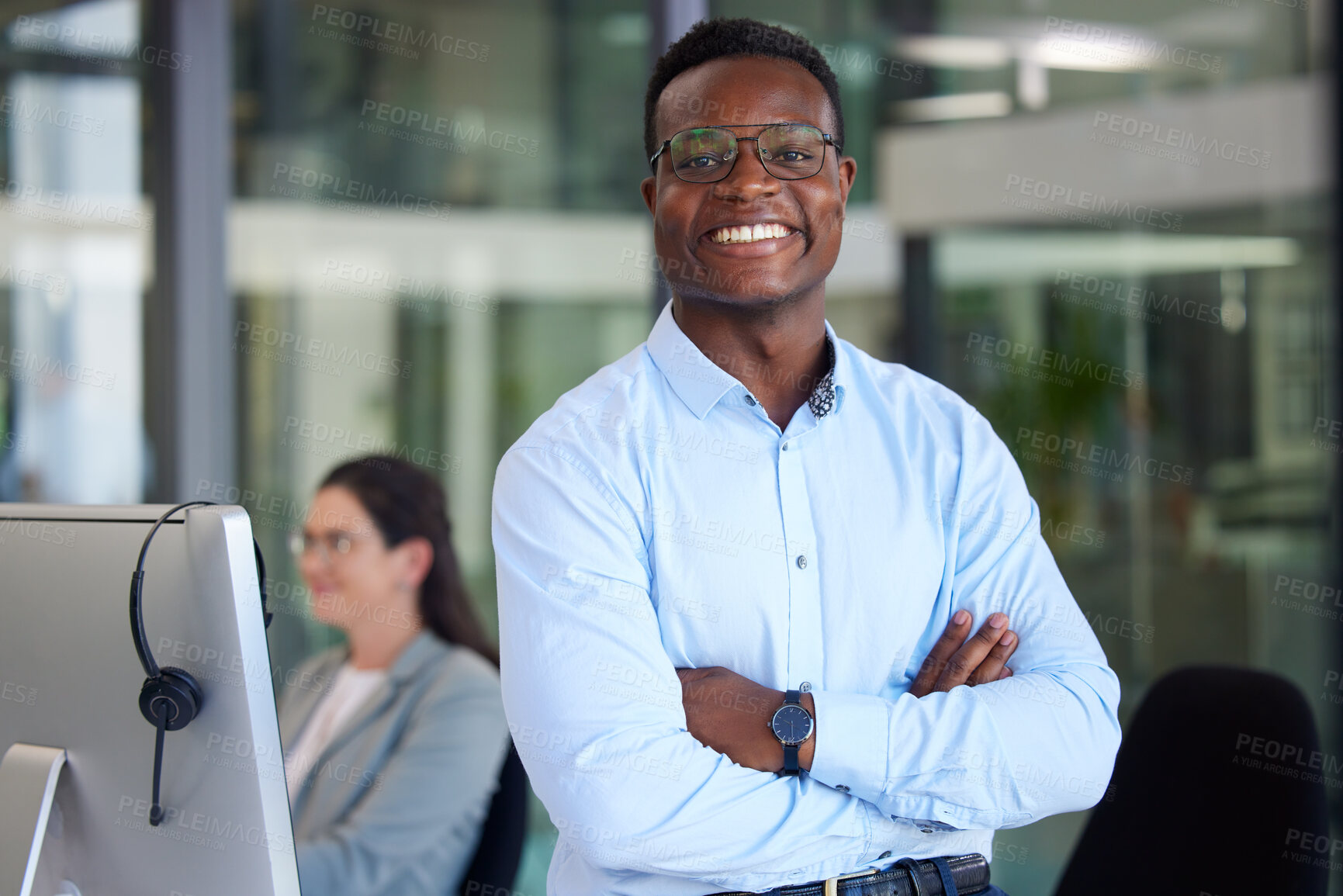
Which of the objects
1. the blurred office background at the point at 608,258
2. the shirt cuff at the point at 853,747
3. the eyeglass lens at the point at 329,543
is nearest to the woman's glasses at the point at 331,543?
the eyeglass lens at the point at 329,543

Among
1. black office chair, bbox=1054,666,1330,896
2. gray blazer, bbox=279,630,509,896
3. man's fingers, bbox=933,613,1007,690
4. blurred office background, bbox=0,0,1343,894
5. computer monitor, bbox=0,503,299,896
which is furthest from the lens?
blurred office background, bbox=0,0,1343,894

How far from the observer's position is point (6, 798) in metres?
1.27

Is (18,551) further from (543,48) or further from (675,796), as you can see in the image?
(543,48)

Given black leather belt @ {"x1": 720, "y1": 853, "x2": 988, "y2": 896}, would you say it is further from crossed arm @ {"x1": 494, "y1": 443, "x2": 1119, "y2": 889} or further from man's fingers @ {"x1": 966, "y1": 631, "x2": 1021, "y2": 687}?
man's fingers @ {"x1": 966, "y1": 631, "x2": 1021, "y2": 687}

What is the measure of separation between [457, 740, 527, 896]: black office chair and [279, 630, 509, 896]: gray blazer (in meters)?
0.02

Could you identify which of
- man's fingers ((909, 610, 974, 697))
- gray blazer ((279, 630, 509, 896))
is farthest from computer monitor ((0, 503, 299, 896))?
gray blazer ((279, 630, 509, 896))

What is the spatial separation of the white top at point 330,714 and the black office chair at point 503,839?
462 millimetres

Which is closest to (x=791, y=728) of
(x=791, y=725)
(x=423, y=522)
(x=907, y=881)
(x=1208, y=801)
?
(x=791, y=725)

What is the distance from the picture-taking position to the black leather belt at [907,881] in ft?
4.61

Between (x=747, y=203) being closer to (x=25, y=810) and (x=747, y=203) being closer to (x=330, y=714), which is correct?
(x=25, y=810)

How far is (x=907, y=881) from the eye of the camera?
1.45 metres

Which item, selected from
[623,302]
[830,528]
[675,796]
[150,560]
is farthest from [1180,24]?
[150,560]

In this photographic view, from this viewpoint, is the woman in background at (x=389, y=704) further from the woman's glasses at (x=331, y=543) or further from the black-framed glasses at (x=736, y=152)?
the black-framed glasses at (x=736, y=152)

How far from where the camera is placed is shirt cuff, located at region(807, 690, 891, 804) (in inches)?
54.4
